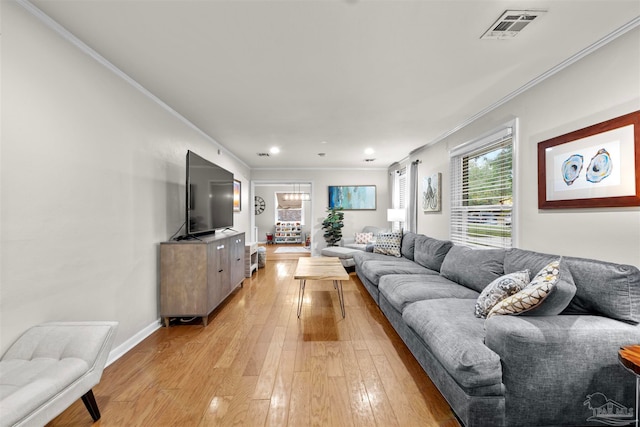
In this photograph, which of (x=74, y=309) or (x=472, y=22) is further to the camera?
(x=74, y=309)

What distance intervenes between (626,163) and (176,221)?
414 cm

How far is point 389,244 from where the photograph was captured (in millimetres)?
4832

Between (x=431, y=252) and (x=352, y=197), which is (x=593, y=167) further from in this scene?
(x=352, y=197)

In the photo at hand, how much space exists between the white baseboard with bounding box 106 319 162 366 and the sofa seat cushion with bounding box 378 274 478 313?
250 centimetres

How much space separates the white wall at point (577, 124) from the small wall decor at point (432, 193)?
4.74ft

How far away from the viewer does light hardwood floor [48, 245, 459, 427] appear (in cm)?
163

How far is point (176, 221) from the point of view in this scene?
3.28 metres

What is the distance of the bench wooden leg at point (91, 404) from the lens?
5.12ft

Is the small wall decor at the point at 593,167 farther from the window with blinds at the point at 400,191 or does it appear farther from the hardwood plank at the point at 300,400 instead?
the window with blinds at the point at 400,191

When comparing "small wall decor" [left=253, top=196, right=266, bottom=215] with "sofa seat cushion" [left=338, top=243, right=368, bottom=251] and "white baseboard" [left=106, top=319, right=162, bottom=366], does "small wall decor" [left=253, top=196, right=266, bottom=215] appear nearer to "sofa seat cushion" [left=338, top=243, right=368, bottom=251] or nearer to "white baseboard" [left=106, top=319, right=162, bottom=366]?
"sofa seat cushion" [left=338, top=243, right=368, bottom=251]

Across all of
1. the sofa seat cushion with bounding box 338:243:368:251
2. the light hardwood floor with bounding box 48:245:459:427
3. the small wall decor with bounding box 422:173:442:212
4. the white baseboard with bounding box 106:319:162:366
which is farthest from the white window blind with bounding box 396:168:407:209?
the white baseboard with bounding box 106:319:162:366

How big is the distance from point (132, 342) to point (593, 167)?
4.14 m

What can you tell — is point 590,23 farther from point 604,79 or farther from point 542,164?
point 542,164

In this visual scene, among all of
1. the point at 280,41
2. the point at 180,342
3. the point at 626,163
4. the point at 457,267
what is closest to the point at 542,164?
the point at 626,163
